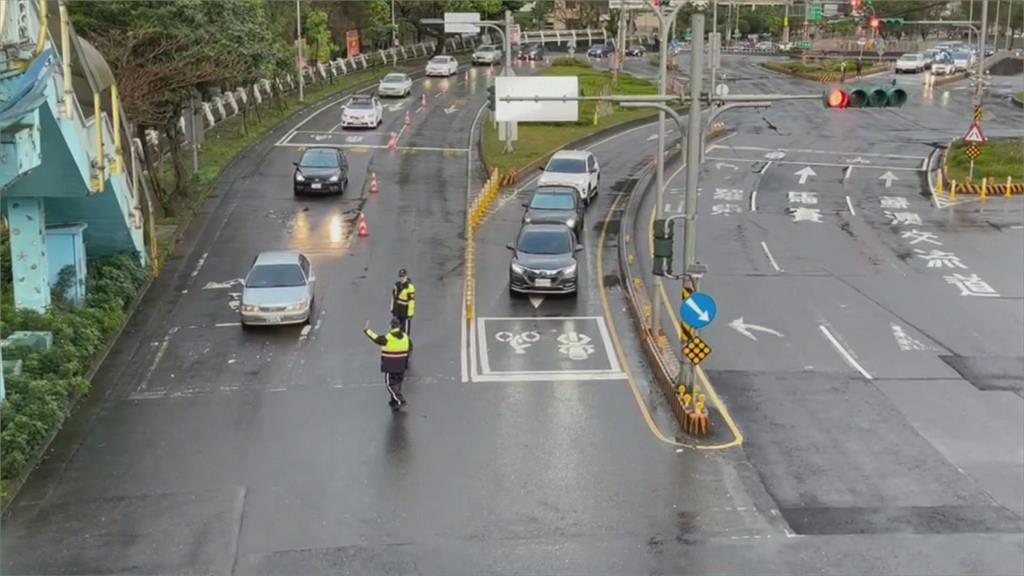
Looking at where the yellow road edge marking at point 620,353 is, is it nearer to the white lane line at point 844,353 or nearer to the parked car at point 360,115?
the white lane line at point 844,353

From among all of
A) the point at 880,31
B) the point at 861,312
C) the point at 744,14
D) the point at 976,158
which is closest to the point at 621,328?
the point at 861,312

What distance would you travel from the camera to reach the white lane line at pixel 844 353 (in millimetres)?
22938

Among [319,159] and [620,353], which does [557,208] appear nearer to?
[319,159]

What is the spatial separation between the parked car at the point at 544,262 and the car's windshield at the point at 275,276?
5037mm

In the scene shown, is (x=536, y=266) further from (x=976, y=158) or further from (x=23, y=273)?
(x=976, y=158)

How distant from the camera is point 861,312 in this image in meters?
27.1

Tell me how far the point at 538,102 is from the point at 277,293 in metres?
7.15

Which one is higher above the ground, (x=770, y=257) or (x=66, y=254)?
(x=66, y=254)

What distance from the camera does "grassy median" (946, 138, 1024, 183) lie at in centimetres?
4403

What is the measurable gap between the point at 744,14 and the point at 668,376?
450 feet

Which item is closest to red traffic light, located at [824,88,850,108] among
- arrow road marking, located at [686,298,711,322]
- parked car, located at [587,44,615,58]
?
arrow road marking, located at [686,298,711,322]

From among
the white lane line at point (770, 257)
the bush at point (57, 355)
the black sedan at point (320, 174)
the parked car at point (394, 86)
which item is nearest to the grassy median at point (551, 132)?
the black sedan at point (320, 174)

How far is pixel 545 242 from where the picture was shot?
29.0m

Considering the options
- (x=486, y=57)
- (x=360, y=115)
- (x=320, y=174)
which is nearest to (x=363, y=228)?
(x=320, y=174)
